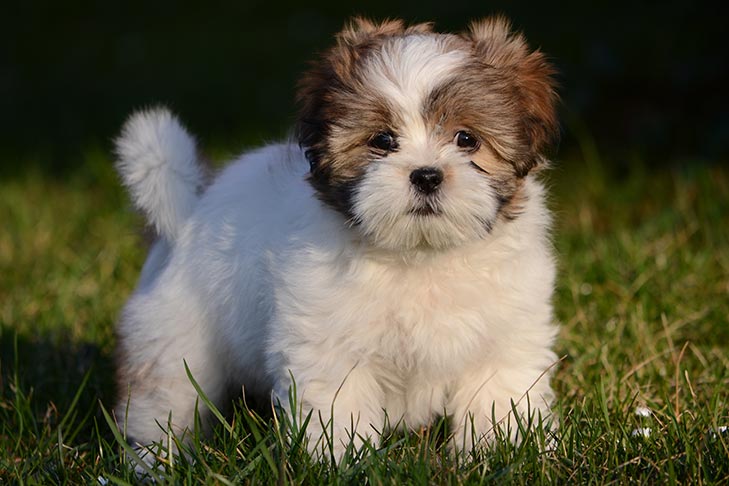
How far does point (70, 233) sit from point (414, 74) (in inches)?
169

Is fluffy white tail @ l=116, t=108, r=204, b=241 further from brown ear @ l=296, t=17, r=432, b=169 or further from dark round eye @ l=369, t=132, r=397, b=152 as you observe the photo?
dark round eye @ l=369, t=132, r=397, b=152

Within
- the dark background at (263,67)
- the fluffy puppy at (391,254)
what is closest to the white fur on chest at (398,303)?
the fluffy puppy at (391,254)

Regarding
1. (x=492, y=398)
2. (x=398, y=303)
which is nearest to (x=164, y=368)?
(x=398, y=303)

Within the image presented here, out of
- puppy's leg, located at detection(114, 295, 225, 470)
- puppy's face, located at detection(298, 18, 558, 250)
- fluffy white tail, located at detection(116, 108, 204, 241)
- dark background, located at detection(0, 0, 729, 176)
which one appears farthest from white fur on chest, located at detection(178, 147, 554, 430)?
dark background, located at detection(0, 0, 729, 176)

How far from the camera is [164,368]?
4059 millimetres

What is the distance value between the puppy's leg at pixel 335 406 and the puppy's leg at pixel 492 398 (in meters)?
0.33

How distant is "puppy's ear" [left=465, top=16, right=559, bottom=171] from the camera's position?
355 cm

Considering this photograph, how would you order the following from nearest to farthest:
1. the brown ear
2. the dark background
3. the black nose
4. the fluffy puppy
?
the black nose → the fluffy puppy → the brown ear → the dark background

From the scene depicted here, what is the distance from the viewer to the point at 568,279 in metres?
5.43

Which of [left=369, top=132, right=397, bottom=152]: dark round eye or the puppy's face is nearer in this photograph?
the puppy's face

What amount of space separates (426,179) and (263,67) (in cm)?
982

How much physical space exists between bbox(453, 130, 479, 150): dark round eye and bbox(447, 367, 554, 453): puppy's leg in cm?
79

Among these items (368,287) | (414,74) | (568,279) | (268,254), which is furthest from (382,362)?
(568,279)

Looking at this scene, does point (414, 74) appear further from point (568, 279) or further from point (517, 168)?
point (568, 279)
